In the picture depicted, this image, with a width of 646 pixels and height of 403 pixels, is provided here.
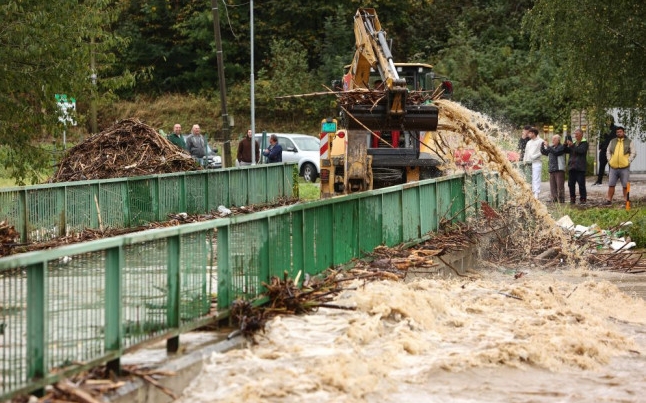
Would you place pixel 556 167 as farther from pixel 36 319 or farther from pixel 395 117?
pixel 36 319

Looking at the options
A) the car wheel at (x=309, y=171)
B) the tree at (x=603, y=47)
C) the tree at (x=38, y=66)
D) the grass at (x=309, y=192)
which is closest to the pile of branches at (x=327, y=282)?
the tree at (x=38, y=66)

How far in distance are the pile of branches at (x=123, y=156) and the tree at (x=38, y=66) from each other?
696mm

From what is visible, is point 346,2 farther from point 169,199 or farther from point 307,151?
point 169,199

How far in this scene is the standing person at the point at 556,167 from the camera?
1040 inches

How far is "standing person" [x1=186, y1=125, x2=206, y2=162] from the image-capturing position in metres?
28.3

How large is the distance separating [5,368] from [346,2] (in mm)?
55548

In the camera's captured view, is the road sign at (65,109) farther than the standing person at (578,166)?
No

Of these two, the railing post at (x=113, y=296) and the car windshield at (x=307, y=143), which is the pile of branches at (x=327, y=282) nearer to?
the railing post at (x=113, y=296)

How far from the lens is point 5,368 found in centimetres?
663

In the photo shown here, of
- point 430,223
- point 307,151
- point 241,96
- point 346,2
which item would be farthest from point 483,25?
point 430,223

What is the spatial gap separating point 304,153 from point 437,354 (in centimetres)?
3058

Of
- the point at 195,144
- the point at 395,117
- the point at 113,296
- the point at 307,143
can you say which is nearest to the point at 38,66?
the point at 195,144

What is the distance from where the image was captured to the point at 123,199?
1750 cm

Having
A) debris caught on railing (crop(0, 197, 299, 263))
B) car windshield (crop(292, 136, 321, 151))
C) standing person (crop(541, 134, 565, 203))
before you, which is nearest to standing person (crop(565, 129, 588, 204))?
standing person (crop(541, 134, 565, 203))
